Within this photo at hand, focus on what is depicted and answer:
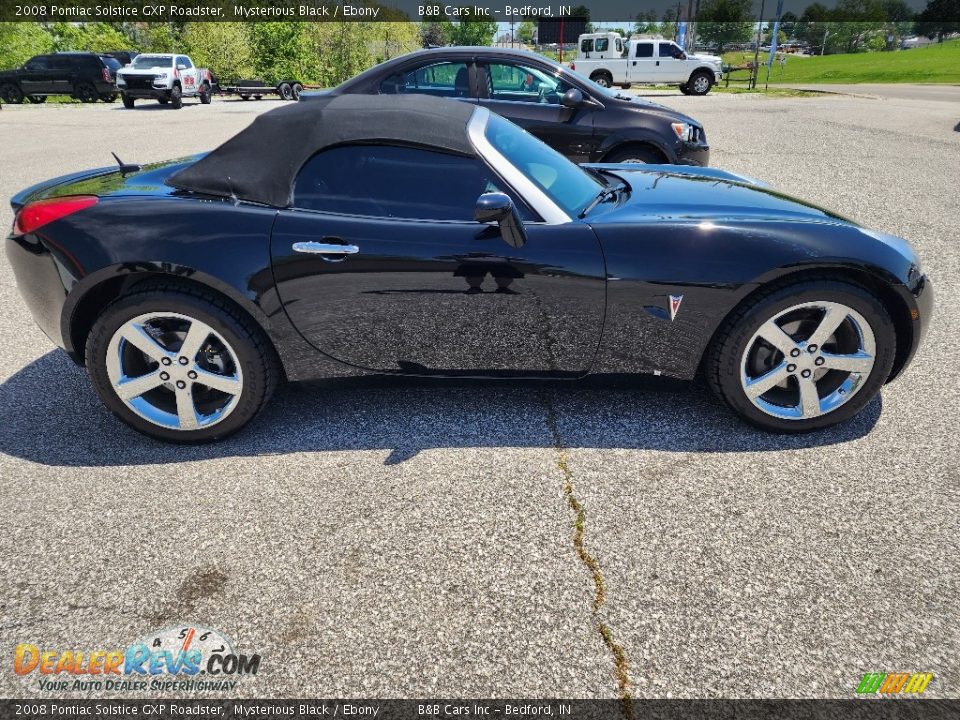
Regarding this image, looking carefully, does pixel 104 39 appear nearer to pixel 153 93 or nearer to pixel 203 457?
pixel 153 93

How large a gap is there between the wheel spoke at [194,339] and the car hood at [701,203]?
1711mm

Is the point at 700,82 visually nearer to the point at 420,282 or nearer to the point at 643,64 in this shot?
the point at 643,64

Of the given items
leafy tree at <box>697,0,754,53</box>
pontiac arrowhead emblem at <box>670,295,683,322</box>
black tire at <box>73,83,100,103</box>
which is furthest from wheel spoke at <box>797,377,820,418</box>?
leafy tree at <box>697,0,754,53</box>

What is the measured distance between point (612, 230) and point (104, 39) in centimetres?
4251

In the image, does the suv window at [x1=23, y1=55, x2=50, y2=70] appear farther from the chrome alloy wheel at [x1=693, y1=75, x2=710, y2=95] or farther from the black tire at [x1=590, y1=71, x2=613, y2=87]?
the chrome alloy wheel at [x1=693, y1=75, x2=710, y2=95]

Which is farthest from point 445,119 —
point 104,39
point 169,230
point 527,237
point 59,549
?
point 104,39

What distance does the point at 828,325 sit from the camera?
9.23ft

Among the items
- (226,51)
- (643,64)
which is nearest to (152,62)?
(226,51)

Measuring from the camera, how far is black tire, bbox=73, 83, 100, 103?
A: 2420cm

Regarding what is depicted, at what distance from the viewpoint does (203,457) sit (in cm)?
292

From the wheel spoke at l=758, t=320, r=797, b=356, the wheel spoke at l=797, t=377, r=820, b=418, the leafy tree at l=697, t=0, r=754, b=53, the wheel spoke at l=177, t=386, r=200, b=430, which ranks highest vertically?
the leafy tree at l=697, t=0, r=754, b=53

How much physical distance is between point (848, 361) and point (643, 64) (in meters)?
27.5

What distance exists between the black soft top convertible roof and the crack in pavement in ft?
4.47

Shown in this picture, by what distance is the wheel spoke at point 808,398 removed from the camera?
2.89 metres
